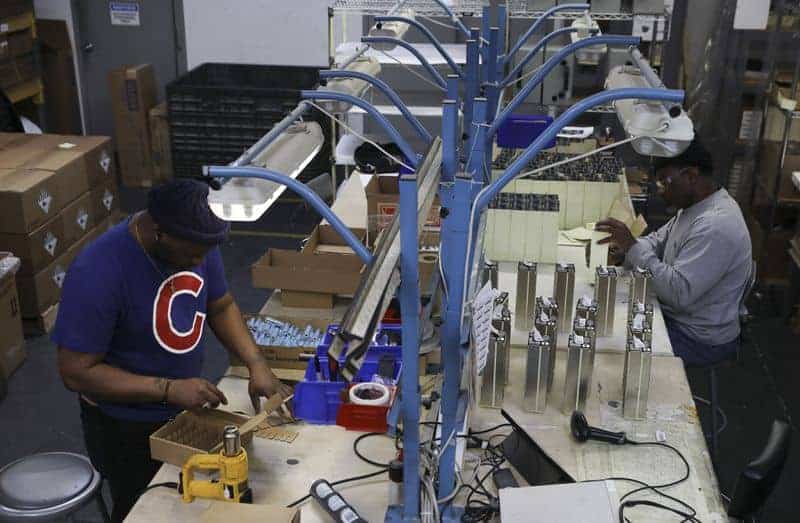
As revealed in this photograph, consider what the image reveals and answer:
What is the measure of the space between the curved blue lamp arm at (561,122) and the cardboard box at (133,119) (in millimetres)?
5847

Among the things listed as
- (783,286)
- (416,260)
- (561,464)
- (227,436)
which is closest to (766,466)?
(561,464)

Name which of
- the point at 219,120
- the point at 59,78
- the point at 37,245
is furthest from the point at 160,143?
the point at 37,245

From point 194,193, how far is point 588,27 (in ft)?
7.38

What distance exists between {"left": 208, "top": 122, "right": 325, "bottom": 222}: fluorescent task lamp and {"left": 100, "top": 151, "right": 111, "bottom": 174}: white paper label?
3.36 m

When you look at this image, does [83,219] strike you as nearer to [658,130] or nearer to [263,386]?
[263,386]

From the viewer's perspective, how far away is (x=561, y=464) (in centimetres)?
253

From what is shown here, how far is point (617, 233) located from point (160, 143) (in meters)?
4.80

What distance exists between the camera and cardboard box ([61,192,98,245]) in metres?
5.27

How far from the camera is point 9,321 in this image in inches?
181

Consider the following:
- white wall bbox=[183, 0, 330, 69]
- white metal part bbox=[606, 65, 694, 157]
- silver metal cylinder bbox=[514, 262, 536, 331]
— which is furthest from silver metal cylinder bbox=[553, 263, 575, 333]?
white wall bbox=[183, 0, 330, 69]

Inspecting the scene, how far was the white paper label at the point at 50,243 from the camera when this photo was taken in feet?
16.5

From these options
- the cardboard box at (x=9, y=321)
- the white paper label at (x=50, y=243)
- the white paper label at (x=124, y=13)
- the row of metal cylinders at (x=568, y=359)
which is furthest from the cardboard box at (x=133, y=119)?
the row of metal cylinders at (x=568, y=359)

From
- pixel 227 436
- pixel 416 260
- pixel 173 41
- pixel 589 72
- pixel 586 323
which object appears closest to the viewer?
pixel 416 260

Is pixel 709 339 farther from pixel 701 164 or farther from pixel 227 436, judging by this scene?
pixel 227 436
